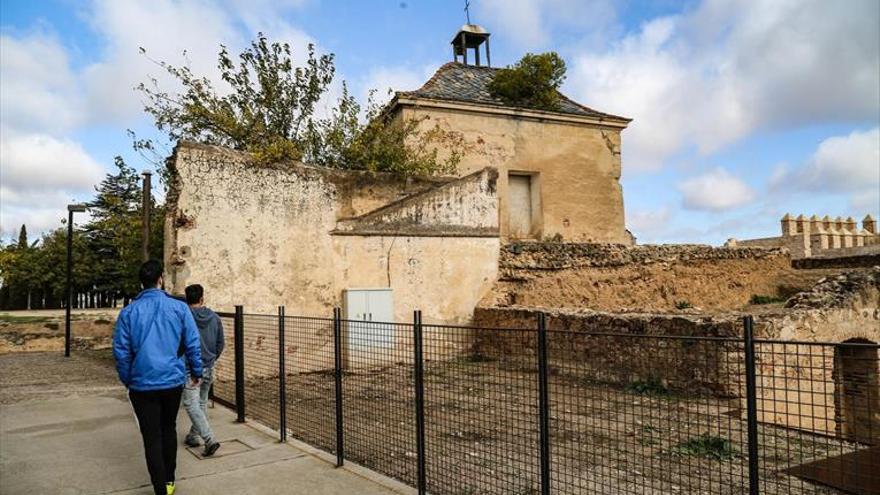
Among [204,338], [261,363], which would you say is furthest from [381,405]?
[261,363]

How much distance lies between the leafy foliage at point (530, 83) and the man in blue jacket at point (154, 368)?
1756cm

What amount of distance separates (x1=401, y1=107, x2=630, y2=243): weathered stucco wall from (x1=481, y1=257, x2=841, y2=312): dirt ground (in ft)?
16.1

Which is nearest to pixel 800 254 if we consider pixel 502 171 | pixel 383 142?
pixel 502 171

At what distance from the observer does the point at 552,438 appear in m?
6.34

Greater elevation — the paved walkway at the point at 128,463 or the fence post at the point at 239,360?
the fence post at the point at 239,360

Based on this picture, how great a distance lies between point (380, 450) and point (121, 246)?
13.4m

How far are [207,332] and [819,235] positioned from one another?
81.4 feet

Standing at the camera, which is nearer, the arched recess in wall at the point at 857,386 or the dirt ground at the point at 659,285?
the arched recess in wall at the point at 857,386

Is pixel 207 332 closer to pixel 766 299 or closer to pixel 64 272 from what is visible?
pixel 766 299

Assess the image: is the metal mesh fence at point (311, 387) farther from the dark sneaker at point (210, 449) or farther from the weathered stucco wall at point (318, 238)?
the weathered stucco wall at point (318, 238)

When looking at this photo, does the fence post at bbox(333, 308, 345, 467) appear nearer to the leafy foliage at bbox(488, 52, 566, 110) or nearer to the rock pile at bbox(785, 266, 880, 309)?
the rock pile at bbox(785, 266, 880, 309)

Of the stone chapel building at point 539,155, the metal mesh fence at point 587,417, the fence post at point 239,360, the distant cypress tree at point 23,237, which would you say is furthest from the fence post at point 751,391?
the distant cypress tree at point 23,237

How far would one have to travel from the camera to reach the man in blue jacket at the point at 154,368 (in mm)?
4320

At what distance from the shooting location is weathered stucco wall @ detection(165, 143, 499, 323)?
1065 centimetres
